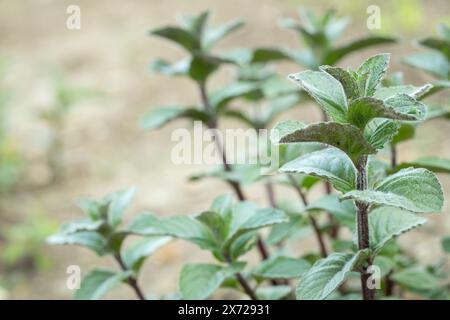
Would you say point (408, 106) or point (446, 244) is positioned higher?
point (408, 106)

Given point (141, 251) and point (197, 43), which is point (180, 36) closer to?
point (197, 43)

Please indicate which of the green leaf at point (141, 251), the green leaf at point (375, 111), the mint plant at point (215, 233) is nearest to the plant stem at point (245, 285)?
the mint plant at point (215, 233)

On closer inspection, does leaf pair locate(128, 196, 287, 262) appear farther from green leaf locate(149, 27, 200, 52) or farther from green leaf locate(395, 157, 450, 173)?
green leaf locate(149, 27, 200, 52)

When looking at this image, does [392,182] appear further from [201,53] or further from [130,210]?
[130,210]

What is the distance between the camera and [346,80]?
766mm

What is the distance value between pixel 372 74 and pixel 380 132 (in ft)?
0.24

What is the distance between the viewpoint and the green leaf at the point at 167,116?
1272mm

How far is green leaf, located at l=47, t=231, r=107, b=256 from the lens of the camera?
1.03 meters

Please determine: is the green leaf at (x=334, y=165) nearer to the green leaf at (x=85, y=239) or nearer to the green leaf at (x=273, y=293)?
the green leaf at (x=273, y=293)

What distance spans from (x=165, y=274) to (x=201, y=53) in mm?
1009

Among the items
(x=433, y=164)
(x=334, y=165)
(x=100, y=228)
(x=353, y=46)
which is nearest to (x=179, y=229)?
(x=100, y=228)

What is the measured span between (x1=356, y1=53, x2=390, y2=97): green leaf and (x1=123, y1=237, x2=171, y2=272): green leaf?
447 millimetres

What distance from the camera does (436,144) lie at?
7.85 feet
